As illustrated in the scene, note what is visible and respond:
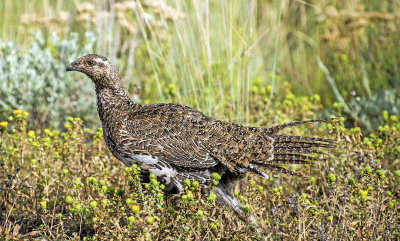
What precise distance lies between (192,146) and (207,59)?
186 cm

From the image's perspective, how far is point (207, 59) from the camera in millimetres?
5441

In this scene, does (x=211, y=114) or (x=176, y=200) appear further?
(x=211, y=114)

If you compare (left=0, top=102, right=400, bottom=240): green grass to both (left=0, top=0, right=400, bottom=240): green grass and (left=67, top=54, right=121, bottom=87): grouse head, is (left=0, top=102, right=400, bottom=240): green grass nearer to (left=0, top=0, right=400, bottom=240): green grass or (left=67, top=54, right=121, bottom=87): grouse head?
(left=0, top=0, right=400, bottom=240): green grass

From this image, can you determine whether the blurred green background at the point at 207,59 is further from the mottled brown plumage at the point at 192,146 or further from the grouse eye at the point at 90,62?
Answer: the mottled brown plumage at the point at 192,146

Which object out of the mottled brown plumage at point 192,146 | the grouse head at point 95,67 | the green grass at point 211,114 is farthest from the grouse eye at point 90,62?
the green grass at point 211,114

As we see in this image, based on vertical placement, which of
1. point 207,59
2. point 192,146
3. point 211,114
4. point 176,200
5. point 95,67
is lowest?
point 176,200

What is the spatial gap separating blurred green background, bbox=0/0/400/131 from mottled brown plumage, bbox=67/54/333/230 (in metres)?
0.99

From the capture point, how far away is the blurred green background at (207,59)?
5.18 metres

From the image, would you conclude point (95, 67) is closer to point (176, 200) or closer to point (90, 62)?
point (90, 62)

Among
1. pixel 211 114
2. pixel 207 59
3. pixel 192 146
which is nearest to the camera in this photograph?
pixel 192 146

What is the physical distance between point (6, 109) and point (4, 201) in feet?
5.69

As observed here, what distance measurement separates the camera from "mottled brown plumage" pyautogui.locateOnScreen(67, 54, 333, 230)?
3.74 m

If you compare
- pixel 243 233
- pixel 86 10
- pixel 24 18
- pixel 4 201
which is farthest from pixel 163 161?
pixel 24 18

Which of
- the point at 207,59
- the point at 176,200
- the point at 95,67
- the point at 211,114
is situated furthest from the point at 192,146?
the point at 207,59
